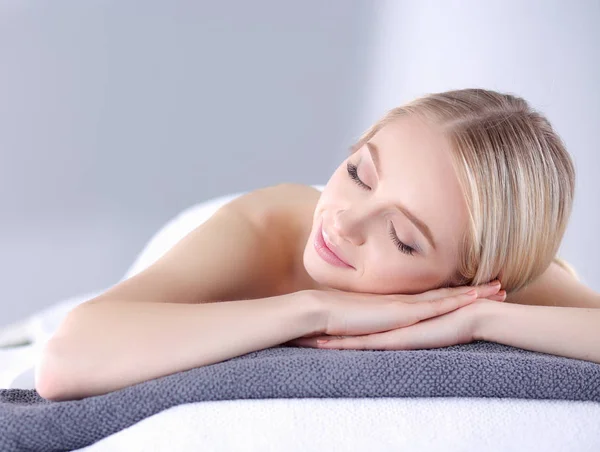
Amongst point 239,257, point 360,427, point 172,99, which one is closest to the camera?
point 360,427

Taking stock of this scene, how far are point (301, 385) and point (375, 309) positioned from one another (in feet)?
0.90

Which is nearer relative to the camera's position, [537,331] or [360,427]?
[360,427]

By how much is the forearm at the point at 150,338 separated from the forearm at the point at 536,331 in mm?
342

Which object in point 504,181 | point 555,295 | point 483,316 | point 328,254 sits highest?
point 504,181

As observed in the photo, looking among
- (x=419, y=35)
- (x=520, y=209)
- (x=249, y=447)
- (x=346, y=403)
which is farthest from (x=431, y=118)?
(x=419, y=35)

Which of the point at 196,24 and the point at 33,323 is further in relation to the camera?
the point at 196,24

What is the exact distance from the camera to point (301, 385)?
4.34ft

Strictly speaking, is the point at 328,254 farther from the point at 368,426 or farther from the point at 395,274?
the point at 368,426

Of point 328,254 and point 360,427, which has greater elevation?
point 328,254

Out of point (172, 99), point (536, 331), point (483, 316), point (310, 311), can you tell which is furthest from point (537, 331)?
point (172, 99)

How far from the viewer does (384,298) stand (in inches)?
62.6

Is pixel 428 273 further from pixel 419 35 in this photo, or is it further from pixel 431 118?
pixel 419 35

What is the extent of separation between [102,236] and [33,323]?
1.44 m

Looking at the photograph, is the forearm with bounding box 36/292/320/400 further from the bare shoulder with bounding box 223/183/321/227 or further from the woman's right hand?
the bare shoulder with bounding box 223/183/321/227
